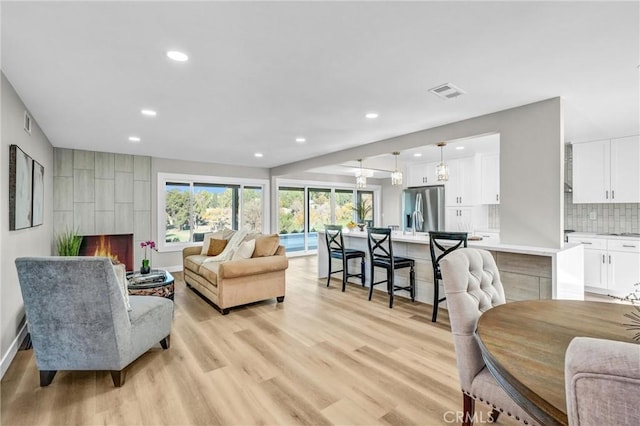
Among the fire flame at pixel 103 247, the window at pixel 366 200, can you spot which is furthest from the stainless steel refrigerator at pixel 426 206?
the fire flame at pixel 103 247

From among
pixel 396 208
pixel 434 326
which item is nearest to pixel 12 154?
pixel 434 326

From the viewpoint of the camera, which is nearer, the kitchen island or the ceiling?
the ceiling

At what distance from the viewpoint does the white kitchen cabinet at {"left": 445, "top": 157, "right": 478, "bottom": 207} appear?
6.17 meters

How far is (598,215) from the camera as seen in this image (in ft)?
16.8

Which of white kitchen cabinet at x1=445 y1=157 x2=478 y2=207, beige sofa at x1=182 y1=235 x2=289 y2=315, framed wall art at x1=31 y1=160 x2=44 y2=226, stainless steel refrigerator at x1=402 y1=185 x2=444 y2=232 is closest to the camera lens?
framed wall art at x1=31 y1=160 x2=44 y2=226

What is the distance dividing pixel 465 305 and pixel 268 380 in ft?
5.22

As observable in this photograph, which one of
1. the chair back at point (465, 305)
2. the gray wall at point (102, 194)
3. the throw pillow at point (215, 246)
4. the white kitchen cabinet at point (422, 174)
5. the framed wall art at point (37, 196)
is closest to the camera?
the chair back at point (465, 305)

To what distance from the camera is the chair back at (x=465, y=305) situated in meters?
1.47

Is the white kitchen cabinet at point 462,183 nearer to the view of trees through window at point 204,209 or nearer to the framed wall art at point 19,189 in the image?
the view of trees through window at point 204,209

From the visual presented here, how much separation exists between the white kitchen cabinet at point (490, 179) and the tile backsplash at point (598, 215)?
42.9 inches

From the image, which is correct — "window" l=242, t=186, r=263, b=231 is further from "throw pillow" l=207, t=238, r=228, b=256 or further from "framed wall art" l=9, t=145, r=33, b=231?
"framed wall art" l=9, t=145, r=33, b=231

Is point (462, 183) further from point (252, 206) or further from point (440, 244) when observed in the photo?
point (252, 206)

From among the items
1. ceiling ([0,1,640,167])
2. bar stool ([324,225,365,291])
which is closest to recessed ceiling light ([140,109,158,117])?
ceiling ([0,1,640,167])

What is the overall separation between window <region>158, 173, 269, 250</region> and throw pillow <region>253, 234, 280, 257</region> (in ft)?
10.2
